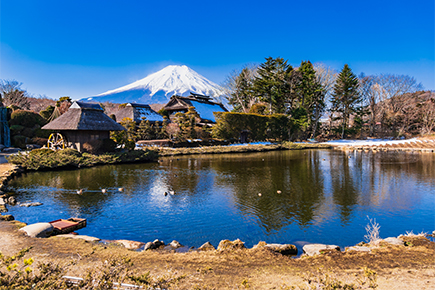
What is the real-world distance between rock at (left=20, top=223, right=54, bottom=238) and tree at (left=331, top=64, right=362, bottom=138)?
47374 millimetres

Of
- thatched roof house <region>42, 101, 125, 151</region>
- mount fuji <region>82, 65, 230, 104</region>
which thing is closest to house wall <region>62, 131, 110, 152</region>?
thatched roof house <region>42, 101, 125, 151</region>

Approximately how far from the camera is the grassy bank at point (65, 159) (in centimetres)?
1535

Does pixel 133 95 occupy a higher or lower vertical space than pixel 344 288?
higher

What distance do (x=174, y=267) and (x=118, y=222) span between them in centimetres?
387

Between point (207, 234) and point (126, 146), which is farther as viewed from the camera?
point (126, 146)

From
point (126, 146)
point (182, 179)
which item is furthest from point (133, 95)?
point (182, 179)

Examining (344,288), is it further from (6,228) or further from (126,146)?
(126,146)

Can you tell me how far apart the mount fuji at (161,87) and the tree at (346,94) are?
8795cm

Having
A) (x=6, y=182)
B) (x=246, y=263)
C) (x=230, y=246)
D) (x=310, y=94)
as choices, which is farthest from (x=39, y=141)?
(x=310, y=94)

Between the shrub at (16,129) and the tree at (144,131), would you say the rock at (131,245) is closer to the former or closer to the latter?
the shrub at (16,129)

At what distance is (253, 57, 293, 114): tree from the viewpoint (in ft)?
135

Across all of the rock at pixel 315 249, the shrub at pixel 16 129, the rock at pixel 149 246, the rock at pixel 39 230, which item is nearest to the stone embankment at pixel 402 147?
the rock at pixel 315 249

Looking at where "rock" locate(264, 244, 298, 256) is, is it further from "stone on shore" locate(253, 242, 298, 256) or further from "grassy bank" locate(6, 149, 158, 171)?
"grassy bank" locate(6, 149, 158, 171)

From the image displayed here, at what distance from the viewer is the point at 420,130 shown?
4331 centimetres
